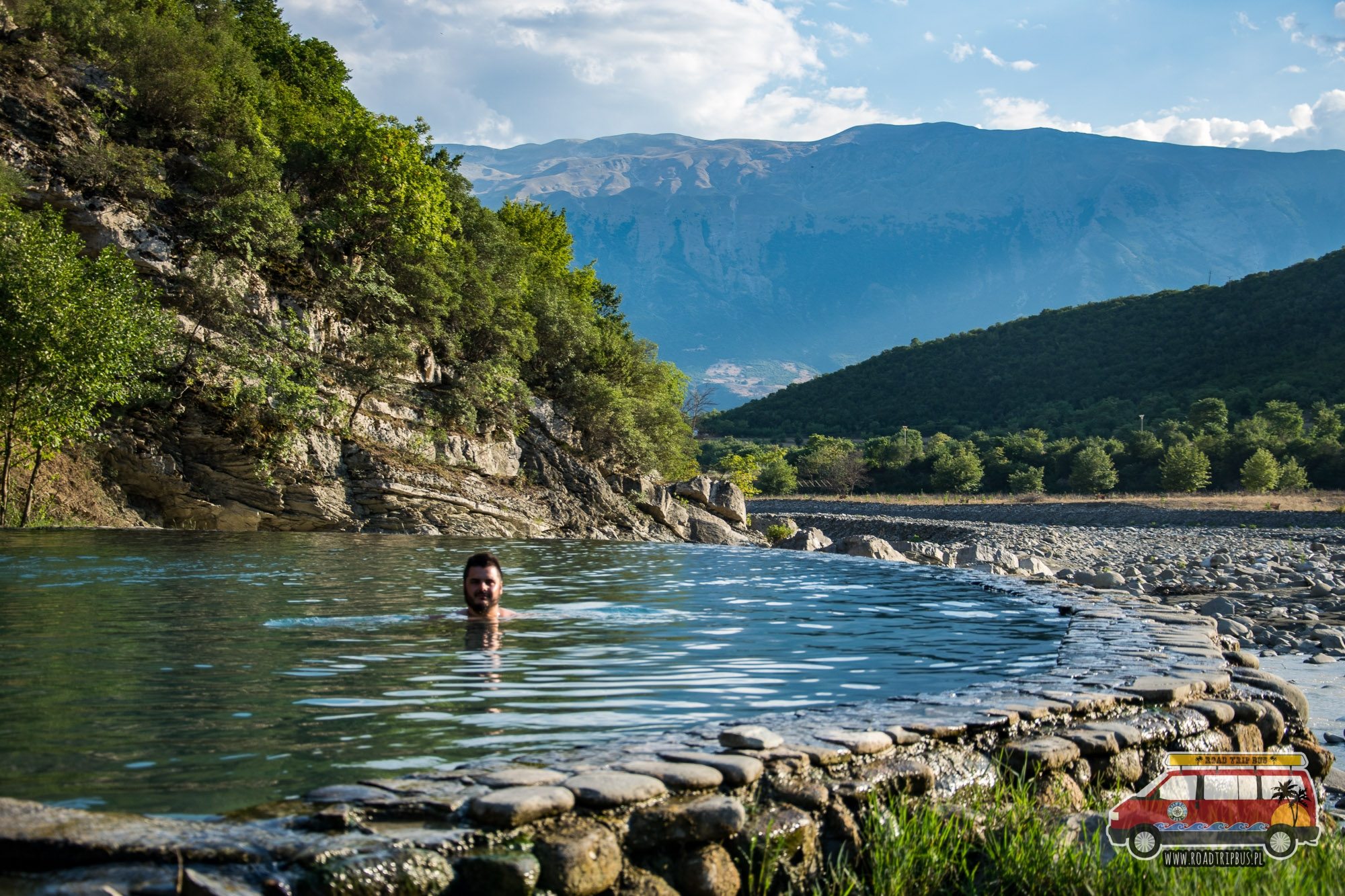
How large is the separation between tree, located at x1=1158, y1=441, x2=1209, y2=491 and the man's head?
179 feet

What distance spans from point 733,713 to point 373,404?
842 inches

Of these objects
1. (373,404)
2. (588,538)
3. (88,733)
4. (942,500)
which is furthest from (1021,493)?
(88,733)

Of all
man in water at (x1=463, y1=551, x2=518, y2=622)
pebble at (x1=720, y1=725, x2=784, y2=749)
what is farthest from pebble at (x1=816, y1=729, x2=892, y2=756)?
man in water at (x1=463, y1=551, x2=518, y2=622)

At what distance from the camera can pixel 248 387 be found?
2089cm

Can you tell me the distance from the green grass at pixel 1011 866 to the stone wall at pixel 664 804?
116 mm

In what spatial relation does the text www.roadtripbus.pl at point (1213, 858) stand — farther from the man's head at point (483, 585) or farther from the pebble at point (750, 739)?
the man's head at point (483, 585)

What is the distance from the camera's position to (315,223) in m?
25.3

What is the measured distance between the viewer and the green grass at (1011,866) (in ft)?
9.93

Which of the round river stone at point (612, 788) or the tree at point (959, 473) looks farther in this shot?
the tree at point (959, 473)

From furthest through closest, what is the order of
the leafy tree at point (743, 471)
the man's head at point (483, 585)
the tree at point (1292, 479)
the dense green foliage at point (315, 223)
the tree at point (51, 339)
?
the leafy tree at point (743, 471)
the tree at point (1292, 479)
the dense green foliage at point (315, 223)
the tree at point (51, 339)
the man's head at point (483, 585)

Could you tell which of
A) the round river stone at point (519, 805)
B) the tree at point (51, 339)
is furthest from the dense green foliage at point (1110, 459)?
the round river stone at point (519, 805)

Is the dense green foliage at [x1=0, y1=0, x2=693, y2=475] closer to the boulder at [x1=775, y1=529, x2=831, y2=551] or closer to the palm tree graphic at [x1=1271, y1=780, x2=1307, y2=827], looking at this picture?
the boulder at [x1=775, y1=529, x2=831, y2=551]

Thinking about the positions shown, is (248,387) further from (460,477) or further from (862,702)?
(862,702)

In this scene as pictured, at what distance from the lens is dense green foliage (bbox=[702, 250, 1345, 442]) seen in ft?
226
